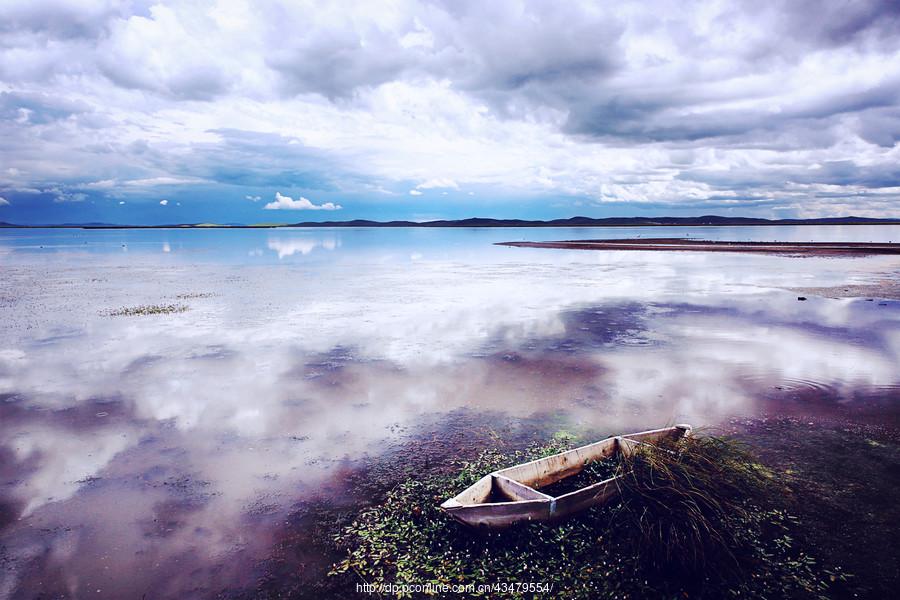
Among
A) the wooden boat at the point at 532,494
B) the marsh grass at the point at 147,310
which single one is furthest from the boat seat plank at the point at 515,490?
the marsh grass at the point at 147,310

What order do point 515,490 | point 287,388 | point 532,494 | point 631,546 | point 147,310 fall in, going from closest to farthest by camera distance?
point 631,546
point 532,494
point 515,490
point 287,388
point 147,310

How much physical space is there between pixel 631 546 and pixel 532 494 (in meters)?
1.83

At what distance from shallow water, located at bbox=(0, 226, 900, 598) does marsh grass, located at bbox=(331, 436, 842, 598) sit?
2349 millimetres

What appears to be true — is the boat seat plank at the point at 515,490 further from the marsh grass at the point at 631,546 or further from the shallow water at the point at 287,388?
the shallow water at the point at 287,388

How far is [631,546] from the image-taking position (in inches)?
342

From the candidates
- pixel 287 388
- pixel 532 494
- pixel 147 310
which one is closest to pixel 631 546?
pixel 532 494

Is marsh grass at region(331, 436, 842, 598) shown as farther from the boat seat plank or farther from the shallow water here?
the shallow water

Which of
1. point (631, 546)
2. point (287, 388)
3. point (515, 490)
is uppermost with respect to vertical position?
point (515, 490)

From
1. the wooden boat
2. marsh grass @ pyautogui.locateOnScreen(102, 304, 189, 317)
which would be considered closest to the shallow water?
marsh grass @ pyautogui.locateOnScreen(102, 304, 189, 317)

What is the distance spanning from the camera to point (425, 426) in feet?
45.9

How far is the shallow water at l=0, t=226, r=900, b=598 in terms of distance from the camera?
9.54m

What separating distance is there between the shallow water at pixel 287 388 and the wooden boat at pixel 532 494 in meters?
3.27

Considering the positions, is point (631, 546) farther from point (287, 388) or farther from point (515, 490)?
point (287, 388)

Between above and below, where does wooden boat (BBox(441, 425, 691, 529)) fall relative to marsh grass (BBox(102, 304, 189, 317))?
above
